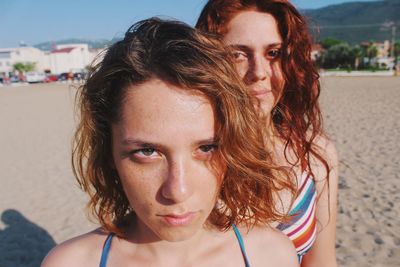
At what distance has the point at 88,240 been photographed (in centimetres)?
116

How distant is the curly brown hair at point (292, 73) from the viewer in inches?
61.1

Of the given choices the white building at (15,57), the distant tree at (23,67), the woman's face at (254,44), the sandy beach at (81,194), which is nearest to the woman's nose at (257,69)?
the woman's face at (254,44)

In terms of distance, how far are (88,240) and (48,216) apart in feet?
15.7

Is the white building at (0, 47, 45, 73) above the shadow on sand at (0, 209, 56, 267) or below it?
above

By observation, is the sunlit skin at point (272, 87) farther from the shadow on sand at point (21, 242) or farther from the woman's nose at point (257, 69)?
the shadow on sand at point (21, 242)

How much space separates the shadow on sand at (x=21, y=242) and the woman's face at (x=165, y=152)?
3.79 meters

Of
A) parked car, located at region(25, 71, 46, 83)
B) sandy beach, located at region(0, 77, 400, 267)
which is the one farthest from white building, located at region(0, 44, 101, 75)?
sandy beach, located at region(0, 77, 400, 267)

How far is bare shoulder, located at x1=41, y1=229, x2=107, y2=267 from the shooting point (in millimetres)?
1107

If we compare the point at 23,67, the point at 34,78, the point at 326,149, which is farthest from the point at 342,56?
the point at 326,149

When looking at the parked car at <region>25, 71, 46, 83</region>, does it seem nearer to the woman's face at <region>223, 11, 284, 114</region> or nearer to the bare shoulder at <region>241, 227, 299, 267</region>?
the woman's face at <region>223, 11, 284, 114</region>

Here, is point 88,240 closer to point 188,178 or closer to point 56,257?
point 56,257

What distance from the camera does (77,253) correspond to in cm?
112

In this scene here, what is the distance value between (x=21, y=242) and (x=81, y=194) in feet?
5.51

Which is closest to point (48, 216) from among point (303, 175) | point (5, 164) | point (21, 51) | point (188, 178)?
point (5, 164)
